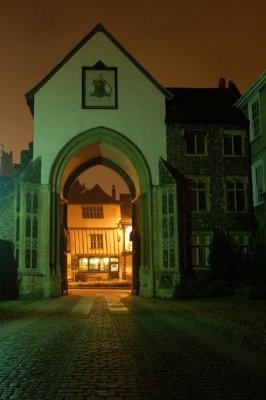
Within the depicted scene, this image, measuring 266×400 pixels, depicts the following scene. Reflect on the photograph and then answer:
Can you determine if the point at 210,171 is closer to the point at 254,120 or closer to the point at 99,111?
the point at 254,120

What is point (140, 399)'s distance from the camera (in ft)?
19.2

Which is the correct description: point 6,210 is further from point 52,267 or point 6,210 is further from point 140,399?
point 140,399

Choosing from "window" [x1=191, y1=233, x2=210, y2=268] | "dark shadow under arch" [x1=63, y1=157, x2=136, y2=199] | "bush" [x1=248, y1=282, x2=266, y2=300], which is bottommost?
"bush" [x1=248, y1=282, x2=266, y2=300]

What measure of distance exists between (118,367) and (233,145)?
23446mm

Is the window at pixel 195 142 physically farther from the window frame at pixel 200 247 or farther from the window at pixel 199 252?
the window at pixel 199 252

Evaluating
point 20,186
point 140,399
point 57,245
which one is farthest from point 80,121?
point 140,399

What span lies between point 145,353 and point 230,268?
1847 cm

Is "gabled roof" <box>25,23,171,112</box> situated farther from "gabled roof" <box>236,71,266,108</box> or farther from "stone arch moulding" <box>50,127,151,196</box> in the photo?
"gabled roof" <box>236,71,266,108</box>

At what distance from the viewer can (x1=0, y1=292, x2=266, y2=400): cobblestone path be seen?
244 inches

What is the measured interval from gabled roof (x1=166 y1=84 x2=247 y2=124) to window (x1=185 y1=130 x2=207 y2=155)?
601 millimetres

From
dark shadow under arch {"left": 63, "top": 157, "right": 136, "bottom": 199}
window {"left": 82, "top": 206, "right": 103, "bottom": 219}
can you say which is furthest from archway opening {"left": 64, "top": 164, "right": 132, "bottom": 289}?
dark shadow under arch {"left": 63, "top": 157, "right": 136, "bottom": 199}

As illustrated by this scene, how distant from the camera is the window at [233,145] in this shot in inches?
1176

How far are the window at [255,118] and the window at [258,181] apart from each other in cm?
155

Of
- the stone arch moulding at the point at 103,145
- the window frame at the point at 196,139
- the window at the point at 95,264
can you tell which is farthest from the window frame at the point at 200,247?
the window at the point at 95,264
